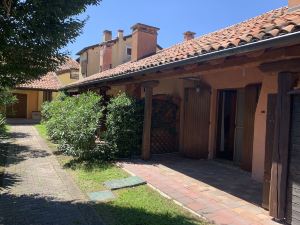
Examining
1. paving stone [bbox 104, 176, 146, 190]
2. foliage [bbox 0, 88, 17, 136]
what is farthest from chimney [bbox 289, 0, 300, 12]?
foliage [bbox 0, 88, 17, 136]

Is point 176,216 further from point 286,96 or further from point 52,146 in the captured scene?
point 52,146

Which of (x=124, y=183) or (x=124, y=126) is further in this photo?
(x=124, y=126)

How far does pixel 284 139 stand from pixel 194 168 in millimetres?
4350

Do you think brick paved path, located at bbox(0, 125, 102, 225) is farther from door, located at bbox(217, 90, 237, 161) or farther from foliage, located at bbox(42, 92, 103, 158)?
door, located at bbox(217, 90, 237, 161)

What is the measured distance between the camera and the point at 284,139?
201 inches

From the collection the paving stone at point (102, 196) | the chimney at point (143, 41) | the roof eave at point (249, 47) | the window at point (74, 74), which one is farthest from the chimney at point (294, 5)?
the window at point (74, 74)

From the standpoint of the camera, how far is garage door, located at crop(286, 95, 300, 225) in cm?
493

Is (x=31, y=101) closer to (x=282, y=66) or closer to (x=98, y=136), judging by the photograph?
(x=98, y=136)

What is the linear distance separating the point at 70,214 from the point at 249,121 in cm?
525

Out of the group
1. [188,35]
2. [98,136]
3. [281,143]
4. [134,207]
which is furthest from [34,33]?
[188,35]

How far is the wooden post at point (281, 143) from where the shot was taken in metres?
5.08

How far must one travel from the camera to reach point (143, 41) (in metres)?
17.6

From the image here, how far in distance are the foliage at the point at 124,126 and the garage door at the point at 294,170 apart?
232 inches

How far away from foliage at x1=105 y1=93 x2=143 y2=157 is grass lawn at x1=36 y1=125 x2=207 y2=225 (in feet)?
5.52
